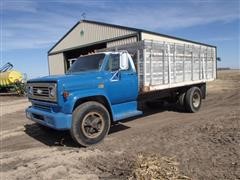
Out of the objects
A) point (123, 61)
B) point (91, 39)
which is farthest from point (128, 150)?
point (91, 39)

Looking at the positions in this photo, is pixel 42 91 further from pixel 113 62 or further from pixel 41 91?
pixel 113 62

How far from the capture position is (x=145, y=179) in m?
4.50

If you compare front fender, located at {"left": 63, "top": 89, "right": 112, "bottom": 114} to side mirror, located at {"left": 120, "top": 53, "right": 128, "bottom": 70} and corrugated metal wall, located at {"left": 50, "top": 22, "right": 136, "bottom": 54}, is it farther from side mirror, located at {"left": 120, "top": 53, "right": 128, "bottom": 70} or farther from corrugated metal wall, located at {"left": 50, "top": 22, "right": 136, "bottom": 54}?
corrugated metal wall, located at {"left": 50, "top": 22, "right": 136, "bottom": 54}

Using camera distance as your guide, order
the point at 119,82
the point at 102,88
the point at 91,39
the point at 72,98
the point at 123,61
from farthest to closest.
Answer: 1. the point at 91,39
2. the point at 119,82
3. the point at 123,61
4. the point at 102,88
5. the point at 72,98

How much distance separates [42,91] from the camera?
6.95m

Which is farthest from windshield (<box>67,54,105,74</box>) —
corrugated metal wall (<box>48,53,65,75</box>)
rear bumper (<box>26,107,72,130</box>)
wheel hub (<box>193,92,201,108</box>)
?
corrugated metal wall (<box>48,53,65,75</box>)

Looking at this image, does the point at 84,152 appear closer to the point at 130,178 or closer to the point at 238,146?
the point at 130,178

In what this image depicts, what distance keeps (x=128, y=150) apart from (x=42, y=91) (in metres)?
2.56

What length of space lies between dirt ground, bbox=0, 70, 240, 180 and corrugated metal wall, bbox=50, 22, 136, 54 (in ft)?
41.2

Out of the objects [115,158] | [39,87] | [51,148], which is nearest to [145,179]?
[115,158]

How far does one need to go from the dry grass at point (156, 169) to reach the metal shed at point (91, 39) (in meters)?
14.3

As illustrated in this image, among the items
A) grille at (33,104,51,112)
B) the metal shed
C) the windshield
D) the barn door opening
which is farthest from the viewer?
the barn door opening

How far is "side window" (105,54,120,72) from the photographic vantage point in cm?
759

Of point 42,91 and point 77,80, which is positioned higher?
point 77,80
